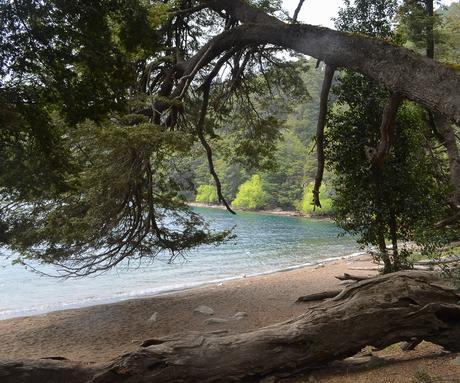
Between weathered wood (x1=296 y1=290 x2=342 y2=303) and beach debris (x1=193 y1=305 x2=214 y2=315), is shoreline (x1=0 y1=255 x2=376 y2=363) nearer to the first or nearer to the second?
beach debris (x1=193 y1=305 x2=214 y2=315)

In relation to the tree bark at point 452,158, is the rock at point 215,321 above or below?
below

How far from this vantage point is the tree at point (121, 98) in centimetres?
347

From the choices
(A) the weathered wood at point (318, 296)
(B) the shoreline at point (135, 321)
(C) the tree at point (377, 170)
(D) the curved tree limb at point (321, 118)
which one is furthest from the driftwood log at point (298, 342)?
(A) the weathered wood at point (318, 296)

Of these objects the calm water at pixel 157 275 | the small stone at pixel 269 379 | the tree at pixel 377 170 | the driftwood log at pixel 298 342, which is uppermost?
the tree at pixel 377 170

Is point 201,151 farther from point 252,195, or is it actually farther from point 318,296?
point 252,195

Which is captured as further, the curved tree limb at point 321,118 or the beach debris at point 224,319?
the beach debris at point 224,319

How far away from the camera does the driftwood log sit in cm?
423

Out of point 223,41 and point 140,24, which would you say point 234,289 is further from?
point 140,24

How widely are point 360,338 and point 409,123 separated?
4.61 m

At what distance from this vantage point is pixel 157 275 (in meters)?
19.0

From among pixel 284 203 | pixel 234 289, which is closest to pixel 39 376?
pixel 234 289

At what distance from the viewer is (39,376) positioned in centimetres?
416

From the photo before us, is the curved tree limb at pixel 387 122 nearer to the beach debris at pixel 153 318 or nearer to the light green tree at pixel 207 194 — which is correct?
the beach debris at pixel 153 318

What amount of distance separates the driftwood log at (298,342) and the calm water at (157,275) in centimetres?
751
